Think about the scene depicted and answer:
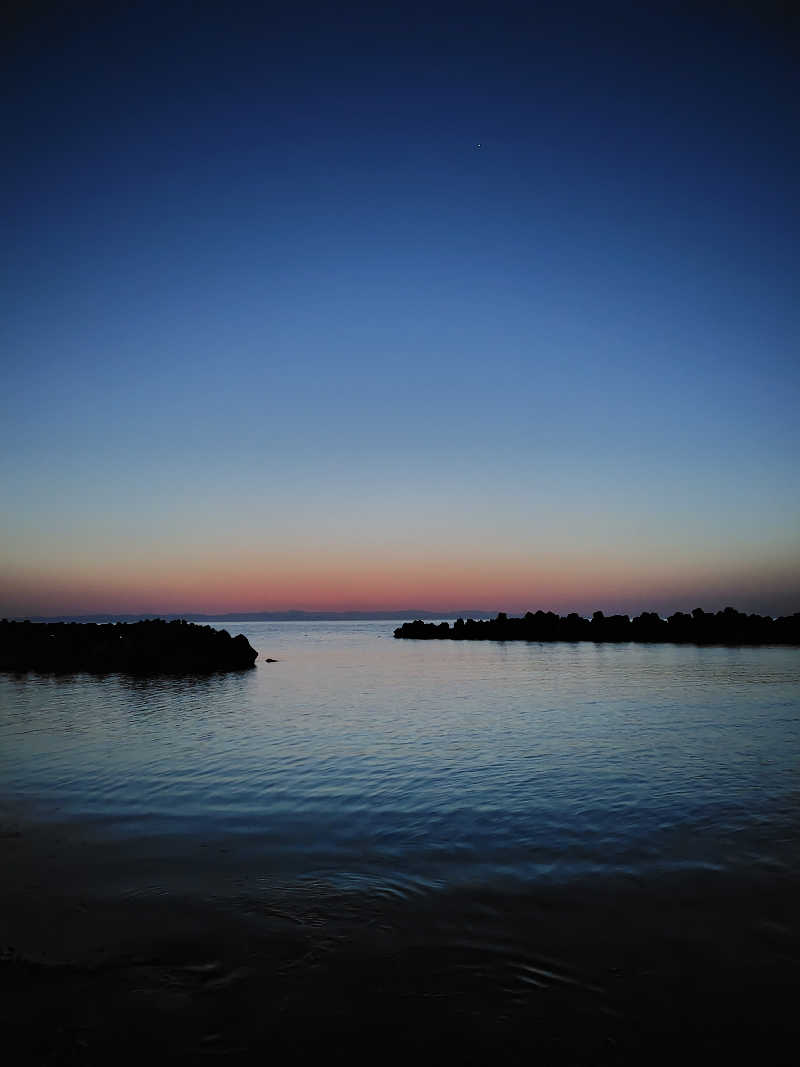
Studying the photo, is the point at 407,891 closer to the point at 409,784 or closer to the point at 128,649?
the point at 409,784

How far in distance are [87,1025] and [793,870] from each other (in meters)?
8.02

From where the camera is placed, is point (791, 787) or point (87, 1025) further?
point (791, 787)

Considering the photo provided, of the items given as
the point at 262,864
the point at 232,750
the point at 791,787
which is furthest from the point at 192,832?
the point at 791,787

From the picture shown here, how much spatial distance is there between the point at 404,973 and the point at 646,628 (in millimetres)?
70675

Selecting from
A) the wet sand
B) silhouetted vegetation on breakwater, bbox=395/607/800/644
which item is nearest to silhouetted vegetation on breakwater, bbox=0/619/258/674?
the wet sand

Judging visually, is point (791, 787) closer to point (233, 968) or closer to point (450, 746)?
point (450, 746)

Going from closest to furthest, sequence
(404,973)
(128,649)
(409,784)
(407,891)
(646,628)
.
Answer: (404,973) < (407,891) < (409,784) < (128,649) < (646,628)

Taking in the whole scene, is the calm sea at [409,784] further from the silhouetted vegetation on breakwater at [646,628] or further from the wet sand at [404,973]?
the silhouetted vegetation on breakwater at [646,628]

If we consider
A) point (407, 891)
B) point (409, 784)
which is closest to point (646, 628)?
point (409, 784)

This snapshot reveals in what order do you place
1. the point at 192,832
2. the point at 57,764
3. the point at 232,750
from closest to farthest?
the point at 192,832 < the point at 57,764 < the point at 232,750

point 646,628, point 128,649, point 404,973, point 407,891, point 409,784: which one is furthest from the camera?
point 646,628

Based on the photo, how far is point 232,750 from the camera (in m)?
16.3

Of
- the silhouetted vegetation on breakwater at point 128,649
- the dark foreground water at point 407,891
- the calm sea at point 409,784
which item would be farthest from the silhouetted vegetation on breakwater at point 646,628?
the dark foreground water at point 407,891

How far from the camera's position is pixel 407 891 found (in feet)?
25.0
